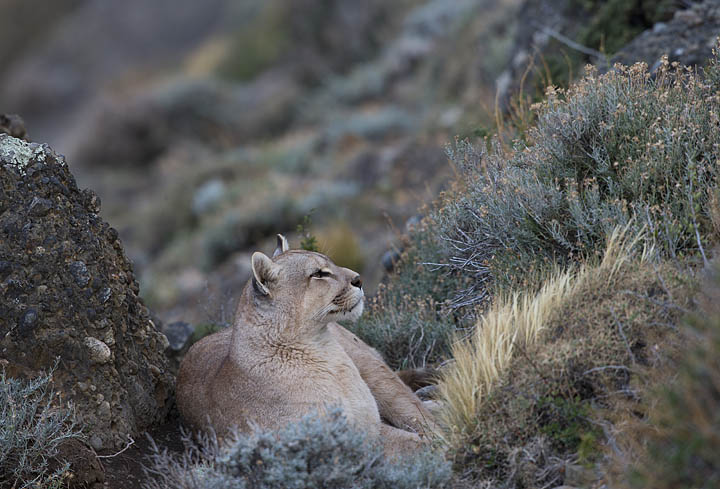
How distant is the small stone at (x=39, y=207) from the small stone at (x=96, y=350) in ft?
3.25

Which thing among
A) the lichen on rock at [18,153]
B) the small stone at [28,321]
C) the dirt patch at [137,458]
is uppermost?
the lichen on rock at [18,153]

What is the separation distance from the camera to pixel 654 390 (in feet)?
13.3

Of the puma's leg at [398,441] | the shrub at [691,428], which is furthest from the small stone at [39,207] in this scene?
the shrub at [691,428]

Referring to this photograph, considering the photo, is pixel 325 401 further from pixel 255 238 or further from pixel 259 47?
pixel 259 47

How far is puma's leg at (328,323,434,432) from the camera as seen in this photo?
19.3 ft

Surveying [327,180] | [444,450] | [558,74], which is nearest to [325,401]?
[444,450]

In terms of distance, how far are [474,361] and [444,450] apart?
615 mm

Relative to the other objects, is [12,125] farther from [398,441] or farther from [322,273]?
[398,441]

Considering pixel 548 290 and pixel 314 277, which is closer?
pixel 548 290

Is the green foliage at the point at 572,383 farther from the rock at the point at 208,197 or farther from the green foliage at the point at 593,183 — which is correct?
the rock at the point at 208,197

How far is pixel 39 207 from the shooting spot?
18.7 feet

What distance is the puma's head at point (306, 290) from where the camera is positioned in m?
5.63

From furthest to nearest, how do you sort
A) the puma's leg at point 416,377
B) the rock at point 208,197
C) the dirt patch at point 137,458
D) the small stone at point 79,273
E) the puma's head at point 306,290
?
the rock at point 208,197, the puma's leg at point 416,377, the small stone at point 79,273, the puma's head at point 306,290, the dirt patch at point 137,458

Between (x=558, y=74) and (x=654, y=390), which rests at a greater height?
(x=558, y=74)
